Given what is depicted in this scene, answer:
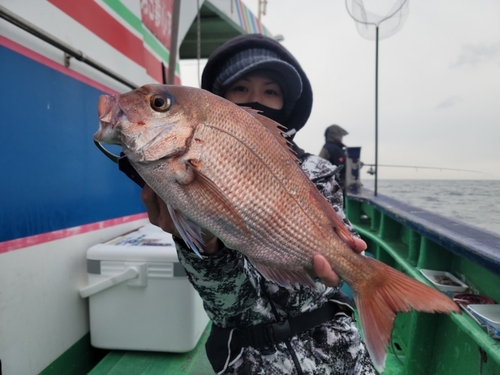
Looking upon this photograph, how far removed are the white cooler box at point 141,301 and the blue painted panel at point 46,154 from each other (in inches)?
16.1

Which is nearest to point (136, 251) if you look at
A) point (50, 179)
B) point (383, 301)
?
point (50, 179)

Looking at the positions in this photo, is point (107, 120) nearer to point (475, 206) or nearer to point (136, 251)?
point (136, 251)

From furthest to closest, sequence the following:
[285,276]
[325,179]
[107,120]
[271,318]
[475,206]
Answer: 1. [475,206]
2. [325,179]
3. [271,318]
4. [285,276]
5. [107,120]

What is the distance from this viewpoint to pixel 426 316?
2.20 meters

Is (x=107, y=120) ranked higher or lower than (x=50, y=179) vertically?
higher

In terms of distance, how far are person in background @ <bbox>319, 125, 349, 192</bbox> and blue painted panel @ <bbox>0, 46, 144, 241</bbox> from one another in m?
4.24

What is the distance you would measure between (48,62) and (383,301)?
2.26 metres

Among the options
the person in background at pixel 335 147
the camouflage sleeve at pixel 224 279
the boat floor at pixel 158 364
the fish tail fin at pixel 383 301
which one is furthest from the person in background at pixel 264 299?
the person in background at pixel 335 147

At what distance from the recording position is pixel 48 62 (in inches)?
80.7

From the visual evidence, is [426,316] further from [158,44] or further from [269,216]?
[158,44]

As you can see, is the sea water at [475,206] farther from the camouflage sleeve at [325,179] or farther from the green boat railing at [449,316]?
the camouflage sleeve at [325,179]

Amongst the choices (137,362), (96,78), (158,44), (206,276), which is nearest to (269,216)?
(206,276)

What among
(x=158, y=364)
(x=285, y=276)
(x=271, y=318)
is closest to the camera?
(x=285, y=276)

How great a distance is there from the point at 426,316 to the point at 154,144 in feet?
7.07
